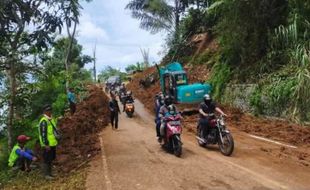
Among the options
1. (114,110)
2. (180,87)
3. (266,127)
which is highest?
(180,87)

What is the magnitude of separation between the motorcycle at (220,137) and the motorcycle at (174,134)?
3.44 ft

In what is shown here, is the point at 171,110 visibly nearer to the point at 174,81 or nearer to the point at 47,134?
the point at 47,134

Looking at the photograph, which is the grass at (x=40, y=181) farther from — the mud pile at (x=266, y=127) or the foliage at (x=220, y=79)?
the foliage at (x=220, y=79)

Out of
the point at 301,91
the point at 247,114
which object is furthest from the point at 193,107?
the point at 301,91

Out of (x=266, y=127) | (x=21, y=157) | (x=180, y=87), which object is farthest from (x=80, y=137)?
(x=180, y=87)

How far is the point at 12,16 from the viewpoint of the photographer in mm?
12664

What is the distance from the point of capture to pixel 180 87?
85.0 ft

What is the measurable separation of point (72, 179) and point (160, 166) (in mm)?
2249

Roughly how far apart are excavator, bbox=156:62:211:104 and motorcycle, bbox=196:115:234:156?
1000 cm

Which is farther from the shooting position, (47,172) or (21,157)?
(21,157)

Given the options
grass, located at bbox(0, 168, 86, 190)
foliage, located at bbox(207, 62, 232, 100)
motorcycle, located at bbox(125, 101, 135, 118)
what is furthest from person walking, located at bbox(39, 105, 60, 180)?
foliage, located at bbox(207, 62, 232, 100)

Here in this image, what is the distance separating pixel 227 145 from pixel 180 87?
39.8 ft

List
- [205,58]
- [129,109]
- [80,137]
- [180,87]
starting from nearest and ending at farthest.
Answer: [80,137] < [180,87] < [129,109] < [205,58]

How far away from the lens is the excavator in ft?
83.1
